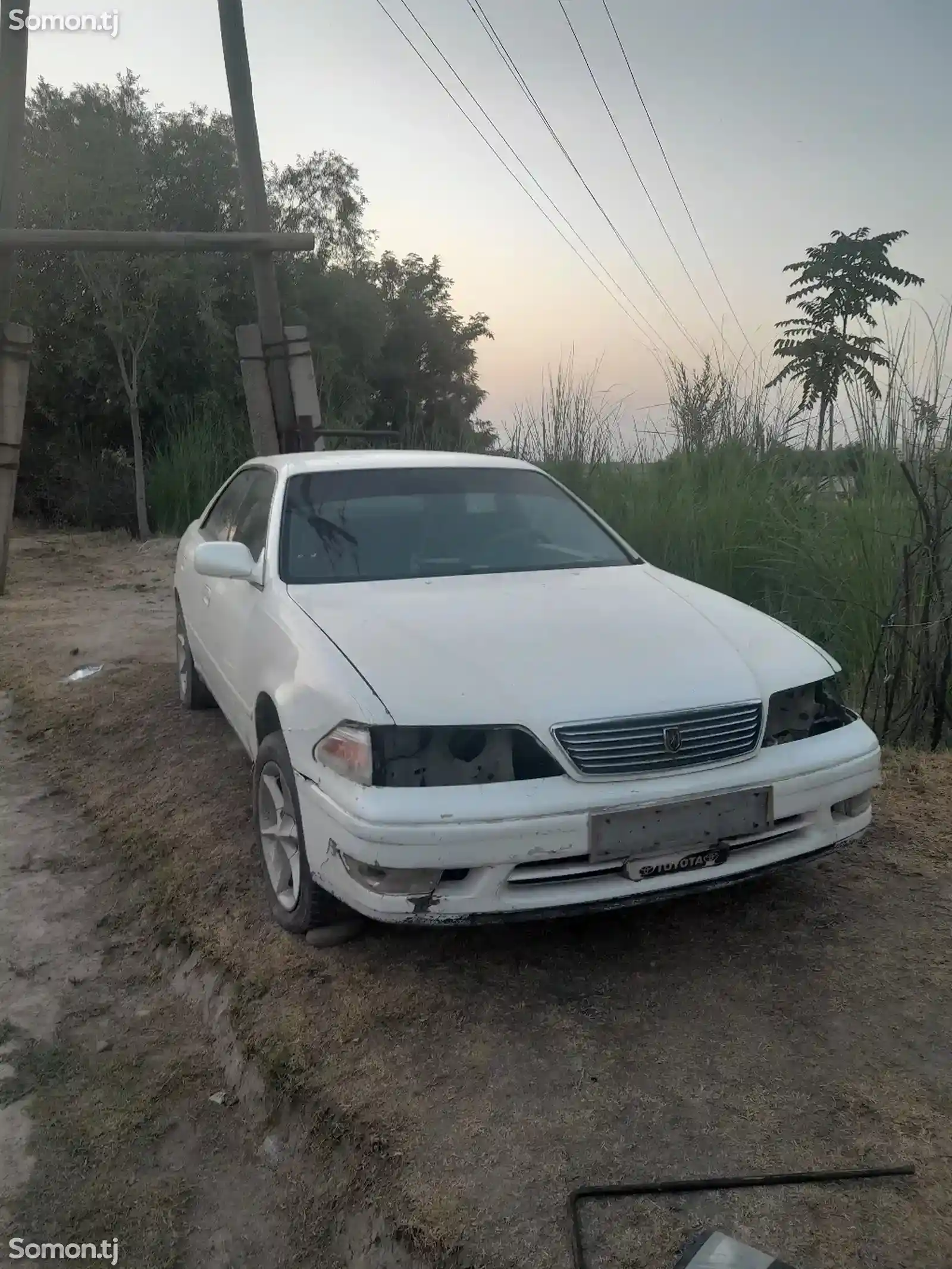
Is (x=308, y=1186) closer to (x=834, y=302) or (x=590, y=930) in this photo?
(x=590, y=930)

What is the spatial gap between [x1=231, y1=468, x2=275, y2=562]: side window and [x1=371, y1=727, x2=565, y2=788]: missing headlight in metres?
1.48

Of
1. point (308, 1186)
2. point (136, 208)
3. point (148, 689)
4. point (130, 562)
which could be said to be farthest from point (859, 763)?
point (136, 208)

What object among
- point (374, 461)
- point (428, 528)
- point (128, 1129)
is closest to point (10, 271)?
point (374, 461)

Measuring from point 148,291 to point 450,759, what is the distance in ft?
46.5

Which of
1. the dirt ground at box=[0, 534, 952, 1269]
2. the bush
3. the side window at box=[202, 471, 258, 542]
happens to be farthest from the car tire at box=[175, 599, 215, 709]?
the bush

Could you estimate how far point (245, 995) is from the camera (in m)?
2.92

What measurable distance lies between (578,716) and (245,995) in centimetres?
127

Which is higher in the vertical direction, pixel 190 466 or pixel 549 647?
pixel 190 466

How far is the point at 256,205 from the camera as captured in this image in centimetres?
913

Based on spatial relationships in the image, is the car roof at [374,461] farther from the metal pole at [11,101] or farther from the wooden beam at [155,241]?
the metal pole at [11,101]

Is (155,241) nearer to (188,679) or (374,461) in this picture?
(188,679)

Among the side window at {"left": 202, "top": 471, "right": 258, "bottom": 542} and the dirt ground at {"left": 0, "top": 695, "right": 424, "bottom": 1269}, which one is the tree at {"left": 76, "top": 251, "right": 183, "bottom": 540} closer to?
the side window at {"left": 202, "top": 471, "right": 258, "bottom": 542}

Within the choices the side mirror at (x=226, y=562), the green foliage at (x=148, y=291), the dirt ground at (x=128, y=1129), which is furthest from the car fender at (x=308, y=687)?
the green foliage at (x=148, y=291)

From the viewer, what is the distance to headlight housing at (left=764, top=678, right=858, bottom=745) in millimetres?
3006
